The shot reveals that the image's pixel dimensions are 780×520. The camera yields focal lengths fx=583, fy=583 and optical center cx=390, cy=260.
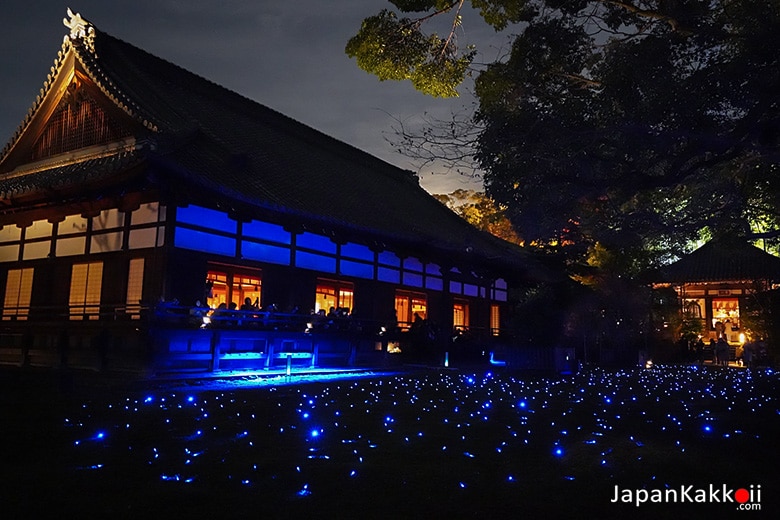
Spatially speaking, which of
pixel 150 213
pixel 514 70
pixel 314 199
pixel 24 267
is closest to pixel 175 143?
pixel 150 213

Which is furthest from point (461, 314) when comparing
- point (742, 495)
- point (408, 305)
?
point (742, 495)

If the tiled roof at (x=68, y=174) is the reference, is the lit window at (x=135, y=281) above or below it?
below

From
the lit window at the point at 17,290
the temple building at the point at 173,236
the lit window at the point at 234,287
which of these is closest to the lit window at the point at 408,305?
the temple building at the point at 173,236

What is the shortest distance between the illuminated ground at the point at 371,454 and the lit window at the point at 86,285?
6.23 m

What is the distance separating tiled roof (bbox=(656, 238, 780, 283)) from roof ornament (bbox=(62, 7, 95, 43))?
2896 cm

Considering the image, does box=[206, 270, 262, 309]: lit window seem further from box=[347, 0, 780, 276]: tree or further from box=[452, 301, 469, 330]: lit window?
box=[452, 301, 469, 330]: lit window

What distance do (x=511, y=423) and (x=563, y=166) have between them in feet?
16.7

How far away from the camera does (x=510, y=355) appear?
61.0 feet

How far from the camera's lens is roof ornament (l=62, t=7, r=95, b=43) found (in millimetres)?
18266

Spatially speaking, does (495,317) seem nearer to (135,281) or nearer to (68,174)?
(135,281)

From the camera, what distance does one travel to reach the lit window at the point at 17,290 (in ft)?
59.5

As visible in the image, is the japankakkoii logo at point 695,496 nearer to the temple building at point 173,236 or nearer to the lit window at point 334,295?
the temple building at point 173,236

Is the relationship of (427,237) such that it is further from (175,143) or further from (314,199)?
(175,143)

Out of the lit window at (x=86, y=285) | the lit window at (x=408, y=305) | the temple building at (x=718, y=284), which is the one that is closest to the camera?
the lit window at (x=86, y=285)
